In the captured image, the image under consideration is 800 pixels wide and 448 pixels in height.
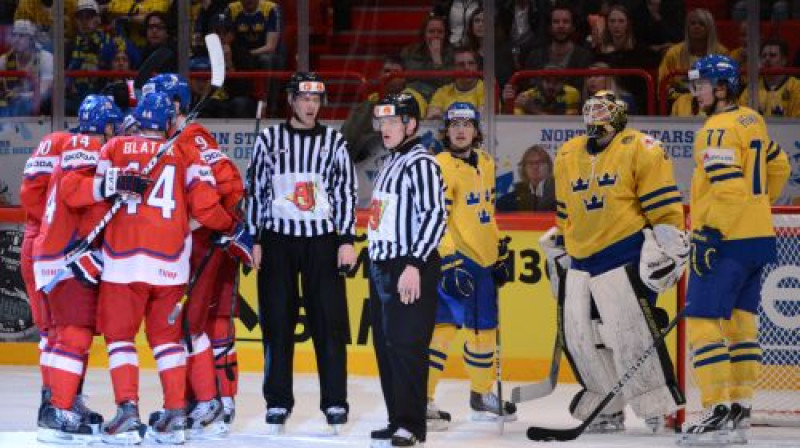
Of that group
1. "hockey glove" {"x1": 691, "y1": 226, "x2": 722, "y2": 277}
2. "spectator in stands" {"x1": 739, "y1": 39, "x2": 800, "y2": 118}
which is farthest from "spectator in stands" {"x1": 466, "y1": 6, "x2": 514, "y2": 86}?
"hockey glove" {"x1": 691, "y1": 226, "x2": 722, "y2": 277}

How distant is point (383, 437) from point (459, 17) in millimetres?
3632

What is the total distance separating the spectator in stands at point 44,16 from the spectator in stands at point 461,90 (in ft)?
7.00

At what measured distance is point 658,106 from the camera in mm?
10070

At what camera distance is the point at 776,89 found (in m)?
9.95

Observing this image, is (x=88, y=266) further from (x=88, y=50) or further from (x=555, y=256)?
(x=88, y=50)

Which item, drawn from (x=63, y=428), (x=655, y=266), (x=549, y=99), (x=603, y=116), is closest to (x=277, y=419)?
(x=63, y=428)

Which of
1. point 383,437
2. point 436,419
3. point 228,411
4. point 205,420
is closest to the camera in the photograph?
point 383,437

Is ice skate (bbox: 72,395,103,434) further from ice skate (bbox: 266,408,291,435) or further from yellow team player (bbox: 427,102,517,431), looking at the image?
yellow team player (bbox: 427,102,517,431)

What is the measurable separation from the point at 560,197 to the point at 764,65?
98.9 inches

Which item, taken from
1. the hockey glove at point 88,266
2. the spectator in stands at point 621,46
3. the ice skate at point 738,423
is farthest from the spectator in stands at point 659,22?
the hockey glove at point 88,266

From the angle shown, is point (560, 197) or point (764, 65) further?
point (764, 65)

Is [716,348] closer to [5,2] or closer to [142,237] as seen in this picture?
[142,237]

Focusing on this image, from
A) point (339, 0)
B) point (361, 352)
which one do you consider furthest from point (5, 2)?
point (361, 352)

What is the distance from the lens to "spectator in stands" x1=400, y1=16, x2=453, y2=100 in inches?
404
